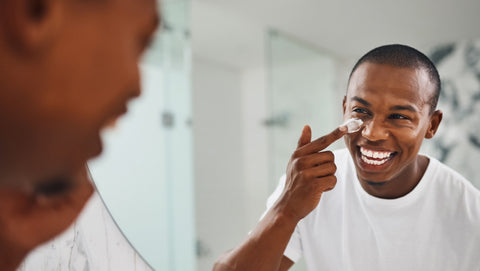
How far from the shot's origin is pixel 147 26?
6.2 inches

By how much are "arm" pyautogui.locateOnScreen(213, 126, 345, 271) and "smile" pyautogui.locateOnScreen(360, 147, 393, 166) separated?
0.12m

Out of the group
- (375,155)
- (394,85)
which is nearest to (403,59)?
(394,85)

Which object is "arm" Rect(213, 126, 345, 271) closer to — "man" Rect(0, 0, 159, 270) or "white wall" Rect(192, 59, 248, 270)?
"man" Rect(0, 0, 159, 270)

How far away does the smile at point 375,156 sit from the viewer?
27.3 inches

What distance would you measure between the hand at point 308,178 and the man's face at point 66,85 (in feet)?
1.50

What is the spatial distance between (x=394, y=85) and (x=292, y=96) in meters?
1.56

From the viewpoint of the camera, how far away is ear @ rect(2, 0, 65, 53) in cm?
13

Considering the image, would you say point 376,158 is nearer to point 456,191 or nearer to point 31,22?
point 456,191

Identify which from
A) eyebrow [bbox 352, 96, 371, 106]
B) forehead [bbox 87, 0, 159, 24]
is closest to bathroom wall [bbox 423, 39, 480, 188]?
eyebrow [bbox 352, 96, 371, 106]

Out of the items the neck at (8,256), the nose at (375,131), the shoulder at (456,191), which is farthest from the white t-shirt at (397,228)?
the neck at (8,256)

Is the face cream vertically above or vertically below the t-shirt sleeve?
above

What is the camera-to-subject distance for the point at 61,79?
0.14 m

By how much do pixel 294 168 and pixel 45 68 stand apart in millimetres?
499

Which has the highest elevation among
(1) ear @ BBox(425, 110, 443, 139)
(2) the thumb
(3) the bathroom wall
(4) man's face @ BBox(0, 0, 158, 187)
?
(3) the bathroom wall
